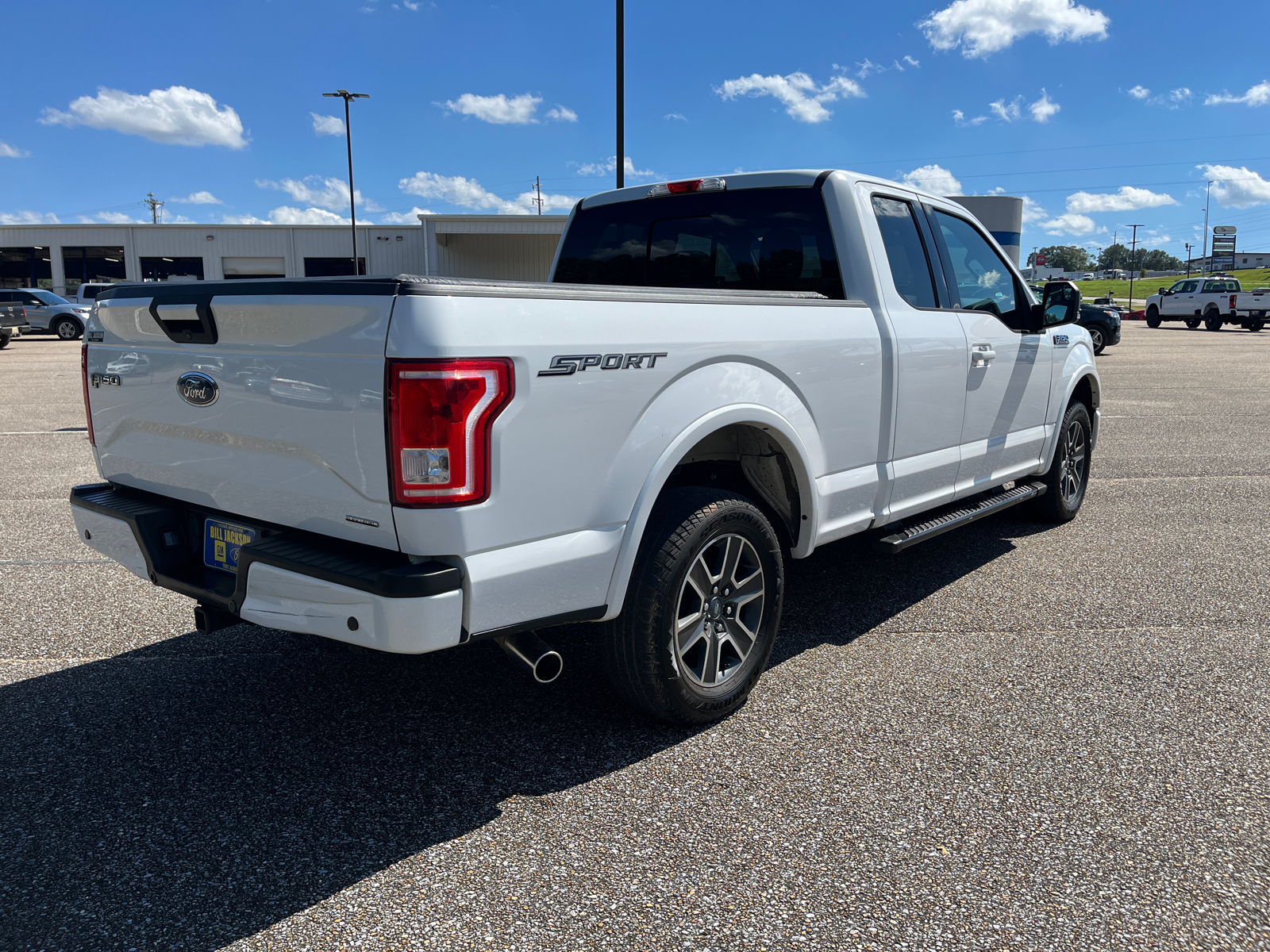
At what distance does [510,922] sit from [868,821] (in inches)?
44.2

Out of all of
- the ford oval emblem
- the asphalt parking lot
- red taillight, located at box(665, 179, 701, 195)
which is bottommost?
the asphalt parking lot

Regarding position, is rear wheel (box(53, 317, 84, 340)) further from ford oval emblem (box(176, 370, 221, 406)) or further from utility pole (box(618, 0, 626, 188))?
ford oval emblem (box(176, 370, 221, 406))

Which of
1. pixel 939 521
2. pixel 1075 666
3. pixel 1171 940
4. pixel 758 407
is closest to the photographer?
pixel 1171 940

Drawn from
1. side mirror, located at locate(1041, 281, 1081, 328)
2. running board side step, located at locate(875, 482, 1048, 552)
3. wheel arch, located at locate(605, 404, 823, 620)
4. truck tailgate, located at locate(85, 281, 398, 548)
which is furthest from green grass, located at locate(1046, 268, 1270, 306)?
truck tailgate, located at locate(85, 281, 398, 548)

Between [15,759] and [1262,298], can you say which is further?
[1262,298]

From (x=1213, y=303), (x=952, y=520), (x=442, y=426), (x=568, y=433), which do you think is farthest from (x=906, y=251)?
(x=1213, y=303)

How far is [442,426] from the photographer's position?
2.49 metres

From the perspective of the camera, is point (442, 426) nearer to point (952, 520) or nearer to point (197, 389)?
point (197, 389)

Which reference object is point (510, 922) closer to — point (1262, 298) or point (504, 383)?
point (504, 383)

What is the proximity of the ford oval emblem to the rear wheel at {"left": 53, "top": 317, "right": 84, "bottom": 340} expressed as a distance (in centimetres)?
3170

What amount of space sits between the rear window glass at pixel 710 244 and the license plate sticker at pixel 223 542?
2440 millimetres

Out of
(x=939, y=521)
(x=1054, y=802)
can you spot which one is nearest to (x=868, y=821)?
(x=1054, y=802)

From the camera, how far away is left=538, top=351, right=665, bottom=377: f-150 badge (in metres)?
2.68

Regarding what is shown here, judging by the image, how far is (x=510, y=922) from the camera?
242cm
